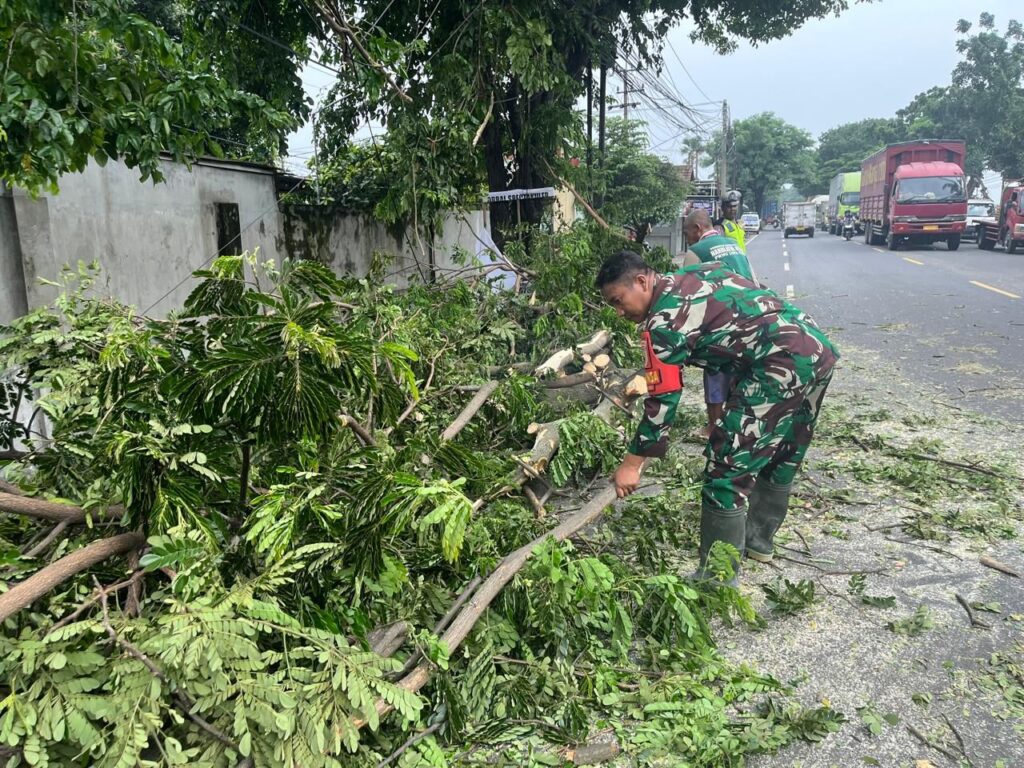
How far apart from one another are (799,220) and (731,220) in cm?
3929

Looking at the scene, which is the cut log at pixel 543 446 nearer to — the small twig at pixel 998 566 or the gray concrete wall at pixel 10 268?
the small twig at pixel 998 566

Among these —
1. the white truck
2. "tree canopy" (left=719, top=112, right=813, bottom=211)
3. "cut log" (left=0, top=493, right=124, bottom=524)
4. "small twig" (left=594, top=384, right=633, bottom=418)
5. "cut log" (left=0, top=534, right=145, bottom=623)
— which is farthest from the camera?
"tree canopy" (left=719, top=112, right=813, bottom=211)

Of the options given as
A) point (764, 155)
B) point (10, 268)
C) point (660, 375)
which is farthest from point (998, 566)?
point (764, 155)

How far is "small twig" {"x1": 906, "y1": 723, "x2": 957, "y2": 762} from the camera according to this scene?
2.22 metres

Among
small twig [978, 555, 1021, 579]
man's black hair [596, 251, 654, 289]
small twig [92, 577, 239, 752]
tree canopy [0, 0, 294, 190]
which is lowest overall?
small twig [978, 555, 1021, 579]

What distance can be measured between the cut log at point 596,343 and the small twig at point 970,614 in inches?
108

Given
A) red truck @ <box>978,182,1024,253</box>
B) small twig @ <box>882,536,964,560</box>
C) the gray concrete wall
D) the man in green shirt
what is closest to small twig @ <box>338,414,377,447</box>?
the man in green shirt

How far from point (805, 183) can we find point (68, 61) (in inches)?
3367

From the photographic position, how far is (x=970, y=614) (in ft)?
9.75

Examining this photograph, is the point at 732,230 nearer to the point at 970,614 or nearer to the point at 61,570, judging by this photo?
the point at 970,614

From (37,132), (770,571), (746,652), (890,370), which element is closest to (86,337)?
(37,132)

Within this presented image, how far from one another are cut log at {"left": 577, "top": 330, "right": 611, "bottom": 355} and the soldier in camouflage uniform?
1995mm

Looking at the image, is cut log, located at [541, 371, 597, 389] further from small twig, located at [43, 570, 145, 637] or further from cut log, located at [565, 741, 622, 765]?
small twig, located at [43, 570, 145, 637]

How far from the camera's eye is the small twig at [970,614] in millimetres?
2891
